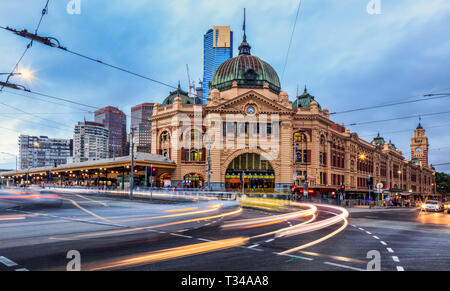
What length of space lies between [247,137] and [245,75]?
14442 millimetres

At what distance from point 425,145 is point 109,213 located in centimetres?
18945

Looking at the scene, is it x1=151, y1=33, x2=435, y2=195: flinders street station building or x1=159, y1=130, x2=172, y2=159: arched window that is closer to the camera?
x1=151, y1=33, x2=435, y2=195: flinders street station building

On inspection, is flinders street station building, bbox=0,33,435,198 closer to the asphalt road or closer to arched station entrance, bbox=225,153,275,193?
arched station entrance, bbox=225,153,275,193

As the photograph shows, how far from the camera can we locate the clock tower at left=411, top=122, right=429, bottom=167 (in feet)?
564

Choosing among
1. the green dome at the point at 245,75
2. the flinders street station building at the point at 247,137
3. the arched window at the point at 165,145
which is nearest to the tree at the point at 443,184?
the flinders street station building at the point at 247,137

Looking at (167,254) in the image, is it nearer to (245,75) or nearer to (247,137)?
(247,137)

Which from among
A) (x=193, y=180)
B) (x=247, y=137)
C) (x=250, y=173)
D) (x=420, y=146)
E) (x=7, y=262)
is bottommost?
(x=193, y=180)

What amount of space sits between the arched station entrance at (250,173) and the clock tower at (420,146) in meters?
139

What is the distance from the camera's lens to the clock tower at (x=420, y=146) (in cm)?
17186

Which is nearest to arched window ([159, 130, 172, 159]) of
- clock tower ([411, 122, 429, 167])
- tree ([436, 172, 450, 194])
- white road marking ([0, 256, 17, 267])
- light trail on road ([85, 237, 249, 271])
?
light trail on road ([85, 237, 249, 271])

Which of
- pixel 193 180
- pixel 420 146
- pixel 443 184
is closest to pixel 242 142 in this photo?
pixel 193 180

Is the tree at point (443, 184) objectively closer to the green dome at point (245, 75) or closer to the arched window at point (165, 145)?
the green dome at point (245, 75)

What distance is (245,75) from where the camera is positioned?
66.9 m
